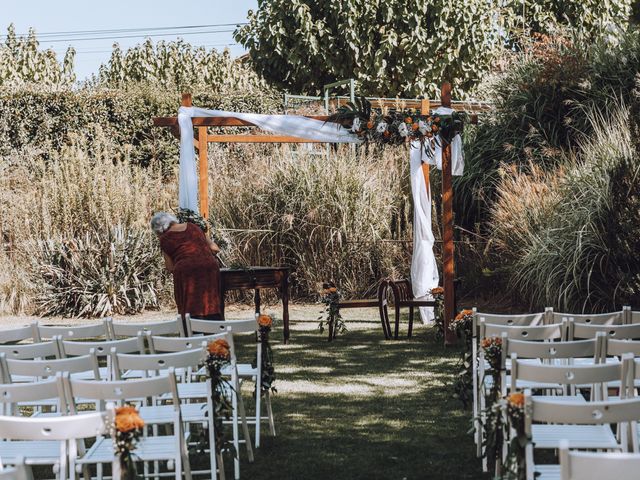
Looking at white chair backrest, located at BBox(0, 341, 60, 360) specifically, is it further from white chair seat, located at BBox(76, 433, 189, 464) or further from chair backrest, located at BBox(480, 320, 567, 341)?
chair backrest, located at BBox(480, 320, 567, 341)

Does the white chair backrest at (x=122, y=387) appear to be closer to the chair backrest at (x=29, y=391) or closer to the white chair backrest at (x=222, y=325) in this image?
the chair backrest at (x=29, y=391)

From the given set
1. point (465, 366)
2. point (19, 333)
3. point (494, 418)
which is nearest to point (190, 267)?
point (19, 333)

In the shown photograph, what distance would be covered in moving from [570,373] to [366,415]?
9.59 ft

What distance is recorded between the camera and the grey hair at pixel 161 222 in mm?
8633

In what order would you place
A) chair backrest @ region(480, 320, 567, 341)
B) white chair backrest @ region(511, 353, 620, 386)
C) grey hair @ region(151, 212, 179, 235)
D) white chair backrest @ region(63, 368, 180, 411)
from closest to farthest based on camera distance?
white chair backrest @ region(63, 368, 180, 411) → white chair backrest @ region(511, 353, 620, 386) → chair backrest @ region(480, 320, 567, 341) → grey hair @ region(151, 212, 179, 235)

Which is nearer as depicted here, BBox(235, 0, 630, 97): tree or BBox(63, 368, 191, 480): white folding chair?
BBox(63, 368, 191, 480): white folding chair

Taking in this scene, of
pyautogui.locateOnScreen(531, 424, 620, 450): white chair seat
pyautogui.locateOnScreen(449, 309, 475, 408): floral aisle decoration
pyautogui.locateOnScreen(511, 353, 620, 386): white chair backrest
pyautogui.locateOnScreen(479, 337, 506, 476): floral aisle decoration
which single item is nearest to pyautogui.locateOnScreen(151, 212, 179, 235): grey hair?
pyautogui.locateOnScreen(449, 309, 475, 408): floral aisle decoration

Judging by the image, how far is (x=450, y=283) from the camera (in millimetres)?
10461

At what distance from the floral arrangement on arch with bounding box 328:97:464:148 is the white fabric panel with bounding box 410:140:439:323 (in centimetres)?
97

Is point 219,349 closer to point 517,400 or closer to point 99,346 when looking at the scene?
point 99,346

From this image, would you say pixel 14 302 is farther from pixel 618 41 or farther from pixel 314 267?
pixel 618 41

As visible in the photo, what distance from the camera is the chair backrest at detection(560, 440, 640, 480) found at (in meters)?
3.02

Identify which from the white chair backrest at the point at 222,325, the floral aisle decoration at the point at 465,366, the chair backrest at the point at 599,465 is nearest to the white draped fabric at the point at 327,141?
the floral aisle decoration at the point at 465,366

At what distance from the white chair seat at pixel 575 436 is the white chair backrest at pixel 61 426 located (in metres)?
1.97
